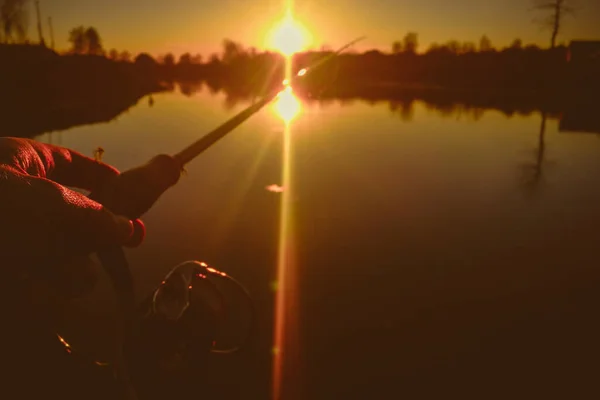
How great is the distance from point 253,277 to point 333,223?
3.20 metres

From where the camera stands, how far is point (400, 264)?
831 cm

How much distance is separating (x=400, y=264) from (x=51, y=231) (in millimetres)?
7712

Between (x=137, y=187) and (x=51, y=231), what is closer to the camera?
(x=51, y=231)

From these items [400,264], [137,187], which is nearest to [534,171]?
[400,264]

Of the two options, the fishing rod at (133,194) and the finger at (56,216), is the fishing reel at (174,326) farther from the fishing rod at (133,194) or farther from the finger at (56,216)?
the finger at (56,216)

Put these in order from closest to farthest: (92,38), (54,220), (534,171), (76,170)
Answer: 1. (54,220)
2. (76,170)
3. (534,171)
4. (92,38)

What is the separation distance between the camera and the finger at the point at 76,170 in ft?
5.12

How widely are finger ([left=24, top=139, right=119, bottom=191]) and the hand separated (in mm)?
489

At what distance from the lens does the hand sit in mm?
967

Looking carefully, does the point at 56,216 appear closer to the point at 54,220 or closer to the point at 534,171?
the point at 54,220

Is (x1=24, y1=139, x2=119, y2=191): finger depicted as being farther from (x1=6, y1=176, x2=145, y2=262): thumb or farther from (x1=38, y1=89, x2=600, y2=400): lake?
(x1=38, y1=89, x2=600, y2=400): lake

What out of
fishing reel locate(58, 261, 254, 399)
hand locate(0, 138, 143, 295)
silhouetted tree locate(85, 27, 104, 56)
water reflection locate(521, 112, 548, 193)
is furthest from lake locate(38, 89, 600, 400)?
silhouetted tree locate(85, 27, 104, 56)

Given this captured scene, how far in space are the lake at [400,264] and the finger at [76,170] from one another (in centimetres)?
394

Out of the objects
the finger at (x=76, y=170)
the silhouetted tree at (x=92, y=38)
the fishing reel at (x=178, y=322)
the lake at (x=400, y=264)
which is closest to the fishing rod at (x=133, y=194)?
the finger at (x=76, y=170)
